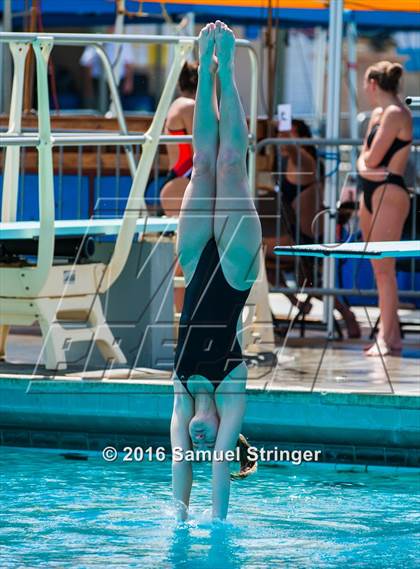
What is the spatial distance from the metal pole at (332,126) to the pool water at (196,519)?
2.75 metres

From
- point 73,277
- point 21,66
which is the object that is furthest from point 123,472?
point 21,66

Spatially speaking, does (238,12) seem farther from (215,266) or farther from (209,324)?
(209,324)

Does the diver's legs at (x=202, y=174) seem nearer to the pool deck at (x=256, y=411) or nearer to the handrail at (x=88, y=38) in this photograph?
the pool deck at (x=256, y=411)

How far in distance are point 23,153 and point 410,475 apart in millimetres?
4605

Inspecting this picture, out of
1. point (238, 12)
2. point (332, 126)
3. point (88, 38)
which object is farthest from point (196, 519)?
point (238, 12)

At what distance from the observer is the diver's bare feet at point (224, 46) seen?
527 centimetres

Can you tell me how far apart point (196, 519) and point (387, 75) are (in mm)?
4041

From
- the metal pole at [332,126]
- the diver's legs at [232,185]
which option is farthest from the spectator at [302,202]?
the diver's legs at [232,185]

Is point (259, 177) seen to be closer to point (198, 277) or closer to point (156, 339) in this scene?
point (156, 339)

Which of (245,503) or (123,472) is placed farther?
(123,472)

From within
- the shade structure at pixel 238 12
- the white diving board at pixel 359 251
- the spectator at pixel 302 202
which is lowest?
the spectator at pixel 302 202

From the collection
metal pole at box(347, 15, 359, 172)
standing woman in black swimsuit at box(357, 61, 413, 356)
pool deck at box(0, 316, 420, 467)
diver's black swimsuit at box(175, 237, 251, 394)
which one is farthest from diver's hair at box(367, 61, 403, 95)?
metal pole at box(347, 15, 359, 172)

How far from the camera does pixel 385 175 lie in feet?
28.7

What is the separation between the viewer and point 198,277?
5387mm
